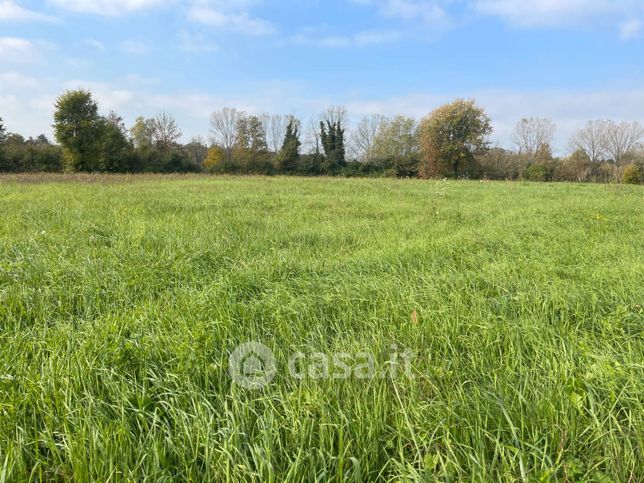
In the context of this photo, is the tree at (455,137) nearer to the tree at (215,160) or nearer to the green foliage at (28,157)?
the tree at (215,160)

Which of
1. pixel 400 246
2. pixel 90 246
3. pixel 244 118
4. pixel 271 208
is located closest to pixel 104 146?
pixel 244 118

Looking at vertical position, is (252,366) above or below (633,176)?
below

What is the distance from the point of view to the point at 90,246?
466 centimetres

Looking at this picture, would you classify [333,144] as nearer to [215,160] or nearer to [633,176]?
[215,160]

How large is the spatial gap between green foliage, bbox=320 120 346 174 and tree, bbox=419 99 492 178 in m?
10.3

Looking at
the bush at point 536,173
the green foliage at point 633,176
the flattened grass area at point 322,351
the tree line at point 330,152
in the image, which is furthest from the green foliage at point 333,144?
the flattened grass area at point 322,351

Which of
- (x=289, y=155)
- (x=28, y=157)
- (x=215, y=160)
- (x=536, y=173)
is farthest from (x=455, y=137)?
(x=28, y=157)

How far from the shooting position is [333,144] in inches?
1681

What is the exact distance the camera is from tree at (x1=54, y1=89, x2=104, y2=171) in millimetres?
29578

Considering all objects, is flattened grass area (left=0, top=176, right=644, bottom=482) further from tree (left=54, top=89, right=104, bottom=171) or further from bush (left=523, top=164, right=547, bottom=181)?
bush (left=523, top=164, right=547, bottom=181)

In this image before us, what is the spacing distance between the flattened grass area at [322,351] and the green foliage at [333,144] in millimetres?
38114

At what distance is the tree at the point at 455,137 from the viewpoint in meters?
34.7

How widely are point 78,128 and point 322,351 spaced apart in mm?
36694

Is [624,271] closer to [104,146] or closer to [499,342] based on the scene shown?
[499,342]
